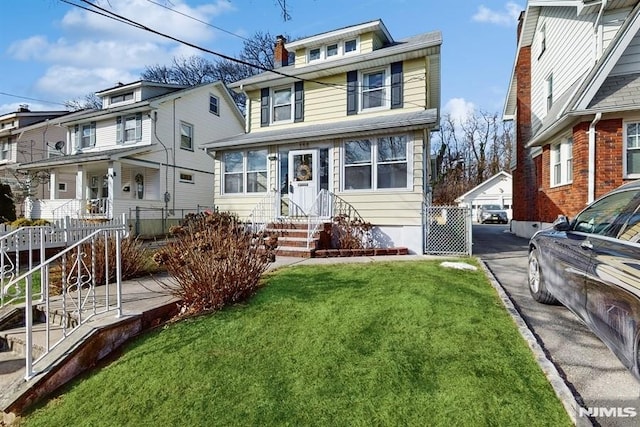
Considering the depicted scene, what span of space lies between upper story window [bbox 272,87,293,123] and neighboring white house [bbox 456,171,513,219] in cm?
2469

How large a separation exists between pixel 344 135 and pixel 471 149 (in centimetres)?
3747

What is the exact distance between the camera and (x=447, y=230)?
30.0 ft

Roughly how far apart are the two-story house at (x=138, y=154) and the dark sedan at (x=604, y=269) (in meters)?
16.8

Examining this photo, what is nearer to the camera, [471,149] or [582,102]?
[582,102]

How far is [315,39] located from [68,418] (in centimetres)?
1336

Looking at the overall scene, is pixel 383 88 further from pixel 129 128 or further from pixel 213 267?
pixel 129 128

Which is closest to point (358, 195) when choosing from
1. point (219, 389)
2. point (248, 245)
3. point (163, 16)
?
point (248, 245)

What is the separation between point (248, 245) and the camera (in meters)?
5.28

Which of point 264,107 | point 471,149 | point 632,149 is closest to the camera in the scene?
point 632,149

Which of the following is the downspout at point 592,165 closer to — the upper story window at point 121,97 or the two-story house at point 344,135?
the two-story house at point 344,135

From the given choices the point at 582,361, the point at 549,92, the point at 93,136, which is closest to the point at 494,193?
the point at 549,92

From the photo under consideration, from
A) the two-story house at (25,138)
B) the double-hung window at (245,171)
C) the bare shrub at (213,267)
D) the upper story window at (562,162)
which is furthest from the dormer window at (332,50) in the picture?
the two-story house at (25,138)

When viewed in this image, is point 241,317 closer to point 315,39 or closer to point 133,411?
point 133,411

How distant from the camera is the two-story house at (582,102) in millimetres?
8367
